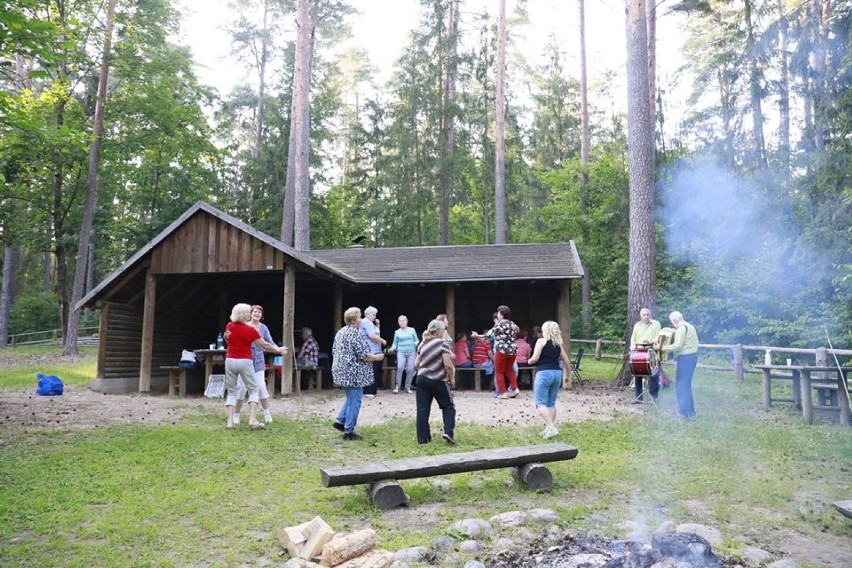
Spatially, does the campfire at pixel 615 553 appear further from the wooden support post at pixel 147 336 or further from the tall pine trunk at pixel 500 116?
the tall pine trunk at pixel 500 116

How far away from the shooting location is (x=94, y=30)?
63.6 feet

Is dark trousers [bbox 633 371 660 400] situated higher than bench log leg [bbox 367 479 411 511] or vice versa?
dark trousers [bbox 633 371 660 400]

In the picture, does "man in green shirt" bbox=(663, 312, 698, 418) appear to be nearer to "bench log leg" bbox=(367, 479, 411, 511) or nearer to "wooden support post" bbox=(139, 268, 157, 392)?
"bench log leg" bbox=(367, 479, 411, 511)

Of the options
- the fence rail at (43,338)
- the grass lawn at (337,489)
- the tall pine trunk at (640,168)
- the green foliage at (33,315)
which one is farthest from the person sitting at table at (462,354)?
the green foliage at (33,315)

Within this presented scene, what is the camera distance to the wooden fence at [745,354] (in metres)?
9.97

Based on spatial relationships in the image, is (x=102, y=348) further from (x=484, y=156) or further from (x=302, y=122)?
(x=484, y=156)

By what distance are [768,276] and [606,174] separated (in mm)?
10246

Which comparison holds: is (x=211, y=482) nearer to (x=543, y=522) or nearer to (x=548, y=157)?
(x=543, y=522)

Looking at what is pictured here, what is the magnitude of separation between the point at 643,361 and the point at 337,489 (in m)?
5.92

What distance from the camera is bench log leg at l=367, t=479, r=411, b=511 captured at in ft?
16.1

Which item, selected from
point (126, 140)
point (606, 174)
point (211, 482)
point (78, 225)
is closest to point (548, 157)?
point (606, 174)

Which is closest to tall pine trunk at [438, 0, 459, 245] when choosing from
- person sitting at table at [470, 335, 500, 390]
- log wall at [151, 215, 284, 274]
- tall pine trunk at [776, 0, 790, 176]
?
person sitting at table at [470, 335, 500, 390]

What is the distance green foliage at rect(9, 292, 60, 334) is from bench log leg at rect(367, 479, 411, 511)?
33421 mm

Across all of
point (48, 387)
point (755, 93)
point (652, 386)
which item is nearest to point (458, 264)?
point (652, 386)
